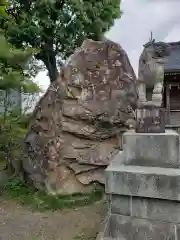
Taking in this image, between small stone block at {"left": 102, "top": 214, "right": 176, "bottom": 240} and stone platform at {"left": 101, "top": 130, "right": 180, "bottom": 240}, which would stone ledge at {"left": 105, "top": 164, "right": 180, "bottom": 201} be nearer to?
stone platform at {"left": 101, "top": 130, "right": 180, "bottom": 240}

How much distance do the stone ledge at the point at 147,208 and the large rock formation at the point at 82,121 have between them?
7.18ft

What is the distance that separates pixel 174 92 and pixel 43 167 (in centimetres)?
1024

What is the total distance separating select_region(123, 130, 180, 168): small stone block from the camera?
120 inches

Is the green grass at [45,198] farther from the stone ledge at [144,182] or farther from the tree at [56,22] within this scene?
the tree at [56,22]

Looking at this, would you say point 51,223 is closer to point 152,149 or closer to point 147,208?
point 147,208

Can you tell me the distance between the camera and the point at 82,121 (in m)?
5.42

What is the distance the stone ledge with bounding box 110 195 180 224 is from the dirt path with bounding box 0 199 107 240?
0.81 m

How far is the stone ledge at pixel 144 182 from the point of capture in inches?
113

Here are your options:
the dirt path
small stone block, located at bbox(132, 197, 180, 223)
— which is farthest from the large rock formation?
small stone block, located at bbox(132, 197, 180, 223)

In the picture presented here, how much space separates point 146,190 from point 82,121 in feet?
8.82

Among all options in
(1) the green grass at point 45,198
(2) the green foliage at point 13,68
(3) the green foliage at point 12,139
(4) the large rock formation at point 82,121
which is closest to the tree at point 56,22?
(3) the green foliage at point 12,139

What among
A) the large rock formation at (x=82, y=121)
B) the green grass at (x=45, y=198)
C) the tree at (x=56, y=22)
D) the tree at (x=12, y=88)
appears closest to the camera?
the green grass at (x=45, y=198)

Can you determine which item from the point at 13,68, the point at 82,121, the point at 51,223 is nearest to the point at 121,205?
the point at 51,223

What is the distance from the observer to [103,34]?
1413 cm
